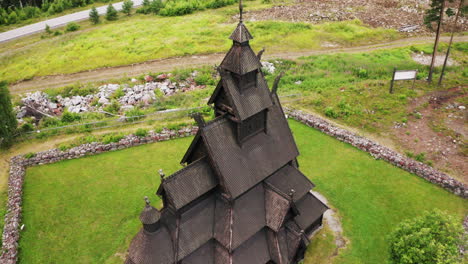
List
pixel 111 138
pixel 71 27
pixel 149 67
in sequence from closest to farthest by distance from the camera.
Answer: pixel 111 138
pixel 149 67
pixel 71 27

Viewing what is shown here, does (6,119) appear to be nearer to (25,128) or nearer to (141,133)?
(25,128)

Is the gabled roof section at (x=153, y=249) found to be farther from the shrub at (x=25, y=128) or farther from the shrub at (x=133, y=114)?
the shrub at (x=25, y=128)

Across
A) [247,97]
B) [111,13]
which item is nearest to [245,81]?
[247,97]

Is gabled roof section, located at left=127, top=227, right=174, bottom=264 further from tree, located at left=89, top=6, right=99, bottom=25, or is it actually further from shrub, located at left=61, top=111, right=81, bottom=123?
tree, located at left=89, top=6, right=99, bottom=25

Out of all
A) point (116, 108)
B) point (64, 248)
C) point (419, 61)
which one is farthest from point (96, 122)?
point (419, 61)

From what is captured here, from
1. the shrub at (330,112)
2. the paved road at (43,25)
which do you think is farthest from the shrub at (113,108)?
the paved road at (43,25)

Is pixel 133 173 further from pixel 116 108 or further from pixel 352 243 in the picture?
pixel 352 243

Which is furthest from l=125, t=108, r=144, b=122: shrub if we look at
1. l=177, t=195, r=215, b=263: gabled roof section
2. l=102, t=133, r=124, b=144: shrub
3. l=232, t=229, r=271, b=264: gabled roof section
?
l=232, t=229, r=271, b=264: gabled roof section
